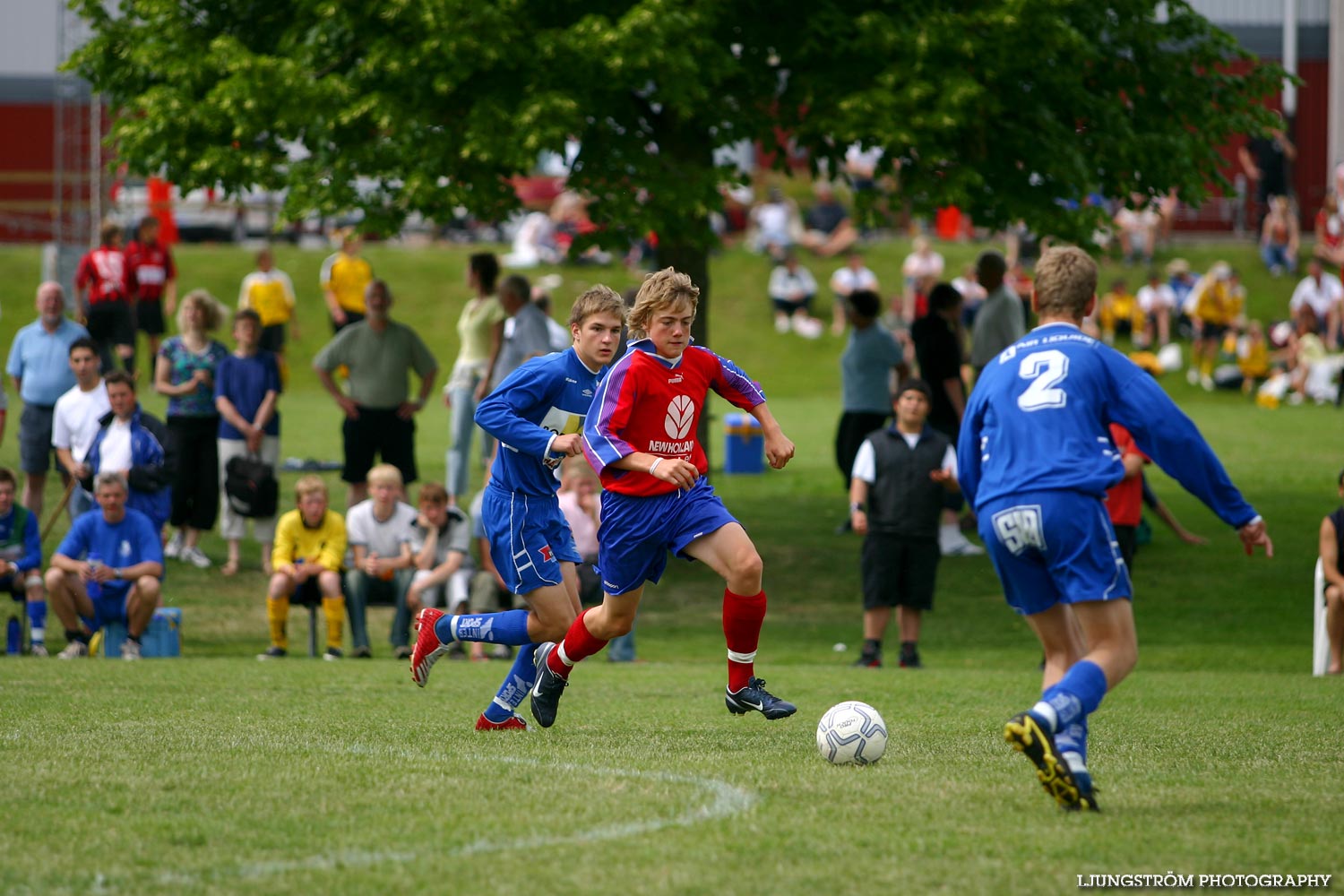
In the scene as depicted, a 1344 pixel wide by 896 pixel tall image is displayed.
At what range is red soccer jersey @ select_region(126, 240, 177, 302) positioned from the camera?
68.6 ft

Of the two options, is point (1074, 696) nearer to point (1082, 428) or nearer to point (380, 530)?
point (1082, 428)

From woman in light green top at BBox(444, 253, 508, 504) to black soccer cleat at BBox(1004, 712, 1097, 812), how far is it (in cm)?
1071

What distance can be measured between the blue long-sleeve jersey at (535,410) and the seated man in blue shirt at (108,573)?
5.47m

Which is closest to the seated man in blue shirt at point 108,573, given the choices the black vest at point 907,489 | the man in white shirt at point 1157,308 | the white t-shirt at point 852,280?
the black vest at point 907,489

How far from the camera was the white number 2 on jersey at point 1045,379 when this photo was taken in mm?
5641

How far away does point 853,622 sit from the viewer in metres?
14.5

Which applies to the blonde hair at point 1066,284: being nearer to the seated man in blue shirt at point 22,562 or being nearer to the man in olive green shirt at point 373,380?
the seated man in blue shirt at point 22,562

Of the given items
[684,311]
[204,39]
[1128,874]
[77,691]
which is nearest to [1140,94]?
[204,39]

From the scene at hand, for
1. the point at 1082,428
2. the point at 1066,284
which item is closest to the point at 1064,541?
the point at 1082,428

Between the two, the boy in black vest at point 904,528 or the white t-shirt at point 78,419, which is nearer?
the boy in black vest at point 904,528

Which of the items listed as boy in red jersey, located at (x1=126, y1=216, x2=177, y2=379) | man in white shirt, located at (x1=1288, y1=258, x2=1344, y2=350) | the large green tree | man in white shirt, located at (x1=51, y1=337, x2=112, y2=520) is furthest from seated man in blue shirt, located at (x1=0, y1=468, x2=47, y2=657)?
man in white shirt, located at (x1=1288, y1=258, x2=1344, y2=350)

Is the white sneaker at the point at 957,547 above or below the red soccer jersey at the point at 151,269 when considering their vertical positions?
below

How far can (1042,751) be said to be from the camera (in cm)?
523

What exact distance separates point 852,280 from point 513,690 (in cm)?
2594
